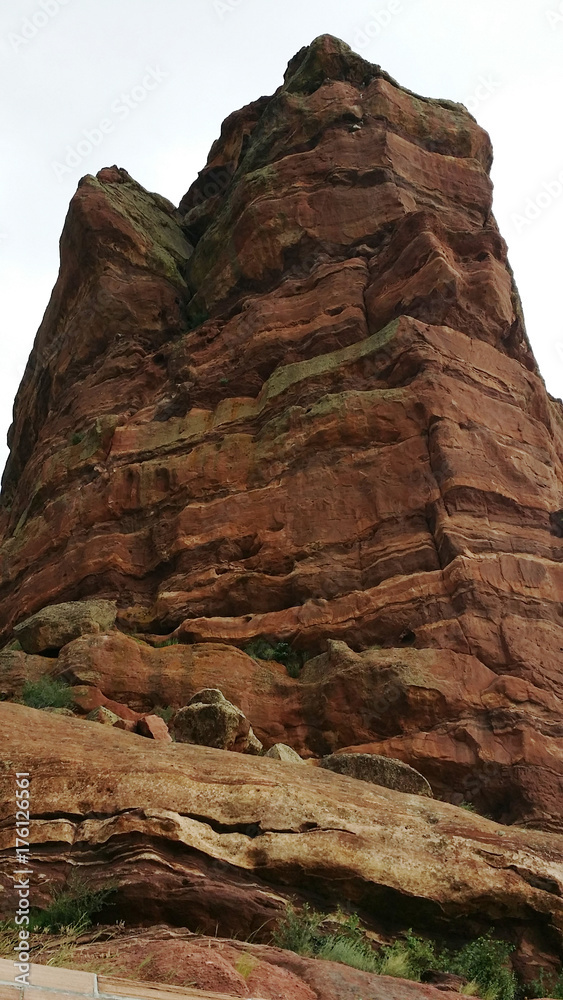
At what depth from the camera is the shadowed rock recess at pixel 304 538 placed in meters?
10.6

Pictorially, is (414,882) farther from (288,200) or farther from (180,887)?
(288,200)

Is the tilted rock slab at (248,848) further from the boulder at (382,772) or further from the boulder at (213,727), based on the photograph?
the boulder at (213,727)

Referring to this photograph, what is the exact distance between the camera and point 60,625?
20.6 m

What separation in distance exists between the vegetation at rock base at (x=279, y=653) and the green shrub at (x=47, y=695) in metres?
3.80

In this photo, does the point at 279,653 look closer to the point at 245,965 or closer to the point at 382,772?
the point at 382,772

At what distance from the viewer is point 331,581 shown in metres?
20.4

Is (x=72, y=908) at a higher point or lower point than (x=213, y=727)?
lower

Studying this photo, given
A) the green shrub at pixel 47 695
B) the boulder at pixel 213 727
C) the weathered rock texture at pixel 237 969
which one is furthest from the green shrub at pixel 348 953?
the green shrub at pixel 47 695

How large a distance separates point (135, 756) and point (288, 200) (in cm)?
2129

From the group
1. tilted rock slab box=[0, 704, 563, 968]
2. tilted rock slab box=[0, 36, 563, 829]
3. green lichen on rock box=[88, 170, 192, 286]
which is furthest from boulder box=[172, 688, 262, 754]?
green lichen on rock box=[88, 170, 192, 286]

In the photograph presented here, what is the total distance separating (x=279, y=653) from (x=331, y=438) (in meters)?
5.51

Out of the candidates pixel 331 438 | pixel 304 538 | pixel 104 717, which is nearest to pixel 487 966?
pixel 104 717

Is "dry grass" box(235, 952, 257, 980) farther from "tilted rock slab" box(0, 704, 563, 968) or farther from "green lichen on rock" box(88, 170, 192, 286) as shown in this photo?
"green lichen on rock" box(88, 170, 192, 286)

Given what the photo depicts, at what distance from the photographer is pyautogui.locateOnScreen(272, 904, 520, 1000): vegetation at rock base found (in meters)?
9.24
